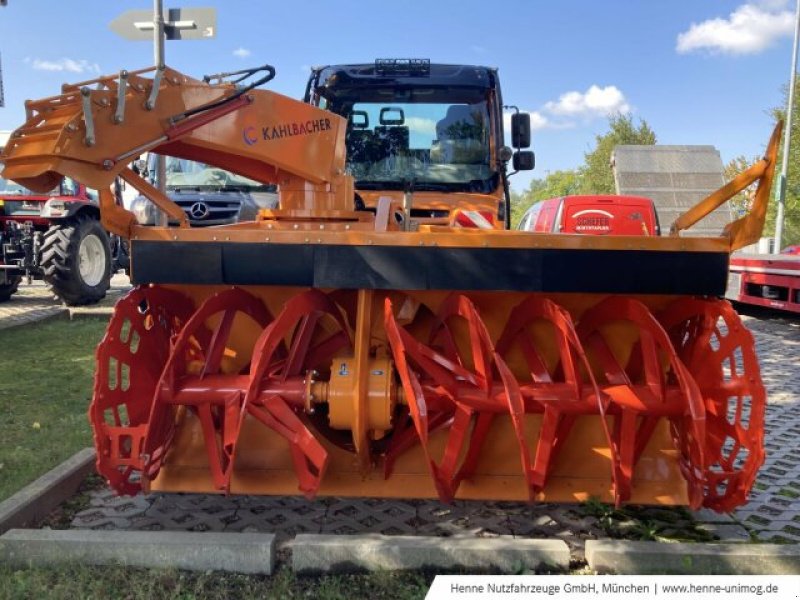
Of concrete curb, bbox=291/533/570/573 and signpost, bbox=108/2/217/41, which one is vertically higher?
signpost, bbox=108/2/217/41

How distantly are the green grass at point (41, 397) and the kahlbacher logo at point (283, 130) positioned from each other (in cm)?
226

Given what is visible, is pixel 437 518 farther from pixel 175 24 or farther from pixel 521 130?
pixel 175 24

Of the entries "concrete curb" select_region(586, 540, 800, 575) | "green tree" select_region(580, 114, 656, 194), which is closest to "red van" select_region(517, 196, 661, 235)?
"concrete curb" select_region(586, 540, 800, 575)

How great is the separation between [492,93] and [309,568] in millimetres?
4465

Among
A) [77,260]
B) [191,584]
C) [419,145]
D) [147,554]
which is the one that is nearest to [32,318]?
[77,260]

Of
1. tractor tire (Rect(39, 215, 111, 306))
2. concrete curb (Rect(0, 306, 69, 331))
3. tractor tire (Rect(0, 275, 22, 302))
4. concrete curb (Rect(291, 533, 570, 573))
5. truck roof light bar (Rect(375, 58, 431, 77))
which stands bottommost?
concrete curb (Rect(291, 533, 570, 573))

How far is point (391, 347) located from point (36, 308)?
9439 millimetres

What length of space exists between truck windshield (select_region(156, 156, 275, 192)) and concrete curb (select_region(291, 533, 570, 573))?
→ 6.39m

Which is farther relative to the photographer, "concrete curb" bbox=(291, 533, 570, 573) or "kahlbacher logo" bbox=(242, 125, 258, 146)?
"kahlbacher logo" bbox=(242, 125, 258, 146)

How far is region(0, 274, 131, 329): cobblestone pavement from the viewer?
30.4 ft

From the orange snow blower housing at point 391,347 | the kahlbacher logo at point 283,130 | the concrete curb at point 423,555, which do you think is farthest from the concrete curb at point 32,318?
the concrete curb at point 423,555

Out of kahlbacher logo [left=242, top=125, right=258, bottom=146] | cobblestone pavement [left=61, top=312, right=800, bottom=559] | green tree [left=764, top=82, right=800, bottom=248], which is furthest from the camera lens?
green tree [left=764, top=82, right=800, bottom=248]

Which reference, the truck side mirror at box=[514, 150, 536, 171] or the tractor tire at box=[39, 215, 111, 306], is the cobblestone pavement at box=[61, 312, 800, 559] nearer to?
the truck side mirror at box=[514, 150, 536, 171]

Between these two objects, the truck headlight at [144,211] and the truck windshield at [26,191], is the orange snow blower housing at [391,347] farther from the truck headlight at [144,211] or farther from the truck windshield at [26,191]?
the truck windshield at [26,191]
